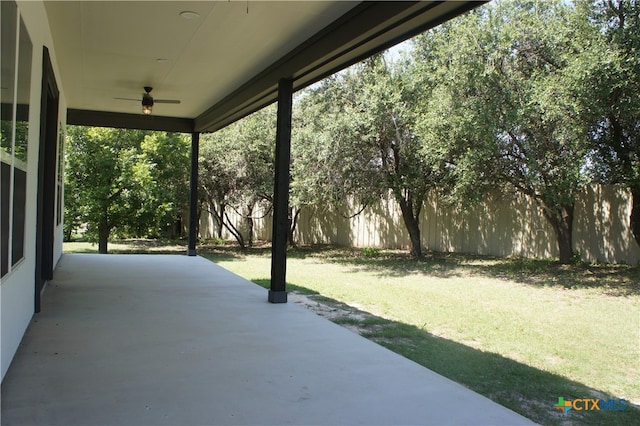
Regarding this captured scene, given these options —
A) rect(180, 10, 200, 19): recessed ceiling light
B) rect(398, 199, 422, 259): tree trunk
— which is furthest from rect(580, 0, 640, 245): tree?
rect(180, 10, 200, 19): recessed ceiling light

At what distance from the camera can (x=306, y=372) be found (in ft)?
10.2

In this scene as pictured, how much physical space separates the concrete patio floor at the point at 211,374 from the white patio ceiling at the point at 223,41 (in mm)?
2306

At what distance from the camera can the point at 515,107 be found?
8281mm

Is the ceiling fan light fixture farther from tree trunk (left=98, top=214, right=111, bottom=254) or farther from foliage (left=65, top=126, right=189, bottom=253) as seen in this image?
tree trunk (left=98, top=214, right=111, bottom=254)

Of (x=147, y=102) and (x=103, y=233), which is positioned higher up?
(x=147, y=102)

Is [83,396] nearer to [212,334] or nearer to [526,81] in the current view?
[212,334]

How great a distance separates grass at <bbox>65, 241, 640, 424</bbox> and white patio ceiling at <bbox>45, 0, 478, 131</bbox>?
253 centimetres

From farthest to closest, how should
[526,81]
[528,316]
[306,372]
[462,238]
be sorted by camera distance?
[462,238]
[526,81]
[528,316]
[306,372]

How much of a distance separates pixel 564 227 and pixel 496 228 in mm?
1880

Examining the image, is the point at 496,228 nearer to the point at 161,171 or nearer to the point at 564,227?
the point at 564,227

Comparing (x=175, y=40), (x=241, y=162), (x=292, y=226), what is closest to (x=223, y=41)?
(x=175, y=40)

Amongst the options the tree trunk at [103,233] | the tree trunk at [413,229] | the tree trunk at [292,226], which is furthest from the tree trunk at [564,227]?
the tree trunk at [103,233]

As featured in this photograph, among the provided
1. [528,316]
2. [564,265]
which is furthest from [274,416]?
[564,265]

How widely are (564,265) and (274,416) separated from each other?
27.7 feet
